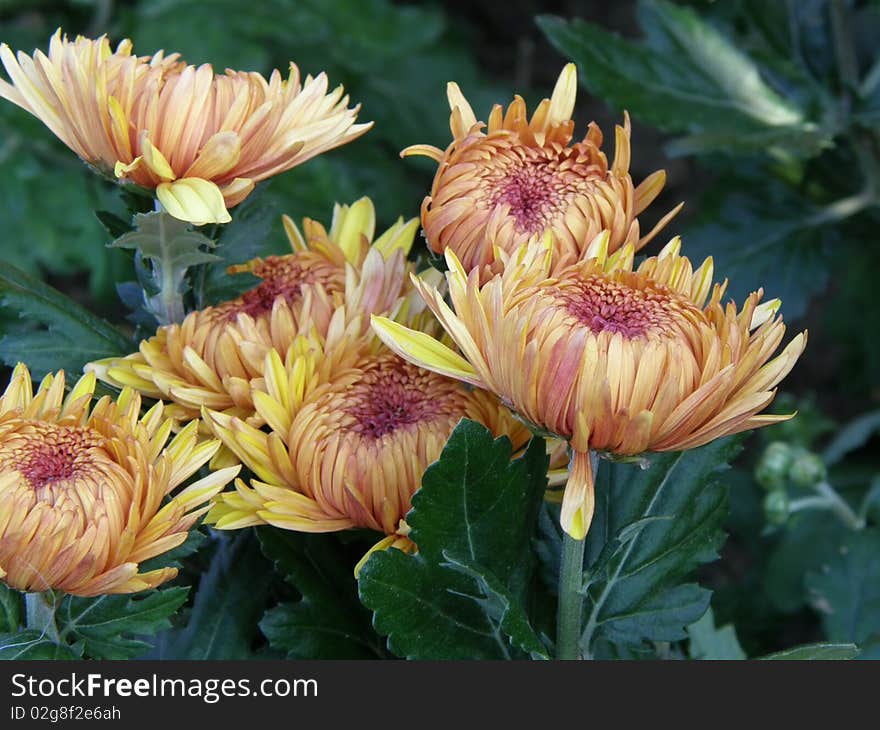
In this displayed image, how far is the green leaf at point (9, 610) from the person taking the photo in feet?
2.45

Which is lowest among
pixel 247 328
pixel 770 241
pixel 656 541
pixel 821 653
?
pixel 821 653

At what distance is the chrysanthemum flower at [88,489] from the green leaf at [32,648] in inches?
2.5

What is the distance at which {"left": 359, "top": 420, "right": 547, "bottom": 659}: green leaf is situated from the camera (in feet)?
2.35

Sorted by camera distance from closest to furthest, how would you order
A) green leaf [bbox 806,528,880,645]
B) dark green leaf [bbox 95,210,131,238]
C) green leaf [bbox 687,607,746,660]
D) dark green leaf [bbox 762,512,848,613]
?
1. dark green leaf [bbox 95,210,131,238]
2. green leaf [bbox 687,607,746,660]
3. green leaf [bbox 806,528,880,645]
4. dark green leaf [bbox 762,512,848,613]

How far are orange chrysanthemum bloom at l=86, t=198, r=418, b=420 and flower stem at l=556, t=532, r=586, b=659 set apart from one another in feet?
0.69

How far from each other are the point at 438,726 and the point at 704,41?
104cm

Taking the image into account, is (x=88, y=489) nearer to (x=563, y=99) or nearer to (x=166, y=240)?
(x=166, y=240)

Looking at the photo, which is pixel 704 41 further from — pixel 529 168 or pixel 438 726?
pixel 438 726

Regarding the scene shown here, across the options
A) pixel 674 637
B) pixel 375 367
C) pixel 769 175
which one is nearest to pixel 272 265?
pixel 375 367

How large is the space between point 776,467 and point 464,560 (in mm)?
690

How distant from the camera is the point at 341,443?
2.40 feet

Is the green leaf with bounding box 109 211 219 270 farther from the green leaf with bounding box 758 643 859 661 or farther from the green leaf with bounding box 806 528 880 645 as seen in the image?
the green leaf with bounding box 806 528 880 645

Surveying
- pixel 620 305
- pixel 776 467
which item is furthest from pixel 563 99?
pixel 776 467

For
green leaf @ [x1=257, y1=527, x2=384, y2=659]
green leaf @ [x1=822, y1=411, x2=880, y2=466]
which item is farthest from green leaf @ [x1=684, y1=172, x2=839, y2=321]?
green leaf @ [x1=257, y1=527, x2=384, y2=659]
